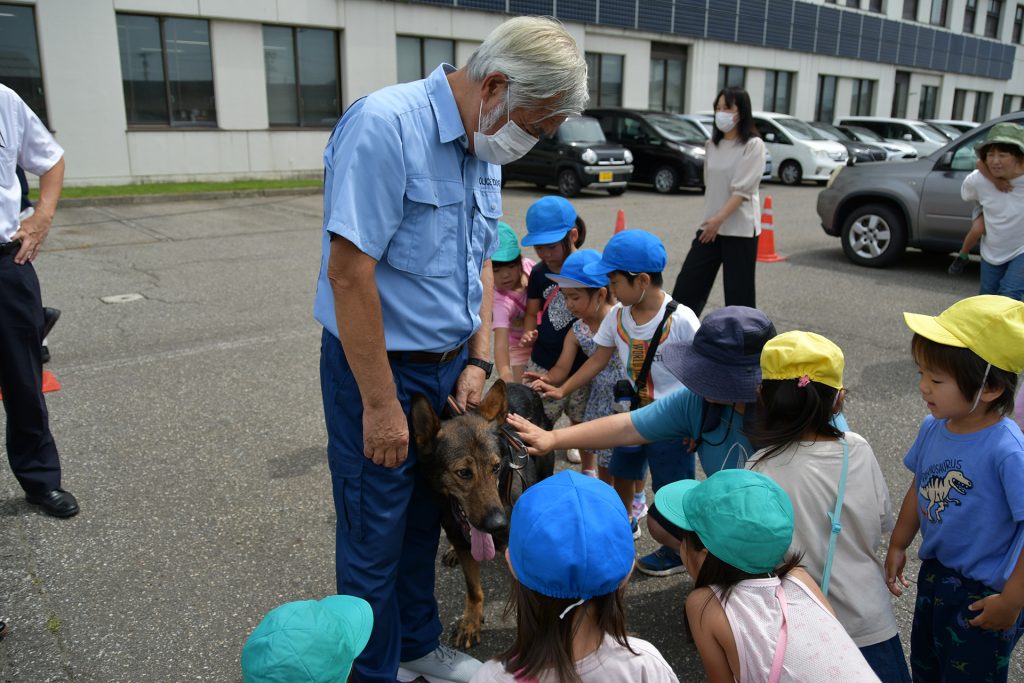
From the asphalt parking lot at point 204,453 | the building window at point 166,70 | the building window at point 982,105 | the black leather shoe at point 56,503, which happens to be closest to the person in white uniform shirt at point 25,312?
the black leather shoe at point 56,503

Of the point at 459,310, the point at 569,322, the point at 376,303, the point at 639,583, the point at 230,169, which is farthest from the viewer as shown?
the point at 230,169

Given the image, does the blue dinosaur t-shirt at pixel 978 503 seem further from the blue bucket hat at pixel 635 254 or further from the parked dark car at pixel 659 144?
the parked dark car at pixel 659 144

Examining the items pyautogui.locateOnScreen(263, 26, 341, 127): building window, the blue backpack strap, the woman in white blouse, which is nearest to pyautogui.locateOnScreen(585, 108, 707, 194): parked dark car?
pyautogui.locateOnScreen(263, 26, 341, 127): building window

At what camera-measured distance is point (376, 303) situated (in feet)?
7.11

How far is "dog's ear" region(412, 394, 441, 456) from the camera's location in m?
2.55

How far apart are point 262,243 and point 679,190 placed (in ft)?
38.4

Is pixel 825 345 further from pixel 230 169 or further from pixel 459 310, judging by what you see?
pixel 230 169

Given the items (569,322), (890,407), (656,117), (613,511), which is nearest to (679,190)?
(656,117)

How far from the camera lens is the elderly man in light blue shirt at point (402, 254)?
6.99 ft

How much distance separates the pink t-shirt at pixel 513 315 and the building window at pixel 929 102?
138 ft

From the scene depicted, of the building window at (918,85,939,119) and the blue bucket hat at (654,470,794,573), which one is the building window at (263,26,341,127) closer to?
the blue bucket hat at (654,470,794,573)

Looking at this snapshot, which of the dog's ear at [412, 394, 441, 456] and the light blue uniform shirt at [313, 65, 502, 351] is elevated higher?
the light blue uniform shirt at [313, 65, 502, 351]

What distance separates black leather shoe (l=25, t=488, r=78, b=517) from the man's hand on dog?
7.92 feet

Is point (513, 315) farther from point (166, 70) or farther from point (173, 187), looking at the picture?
point (166, 70)
